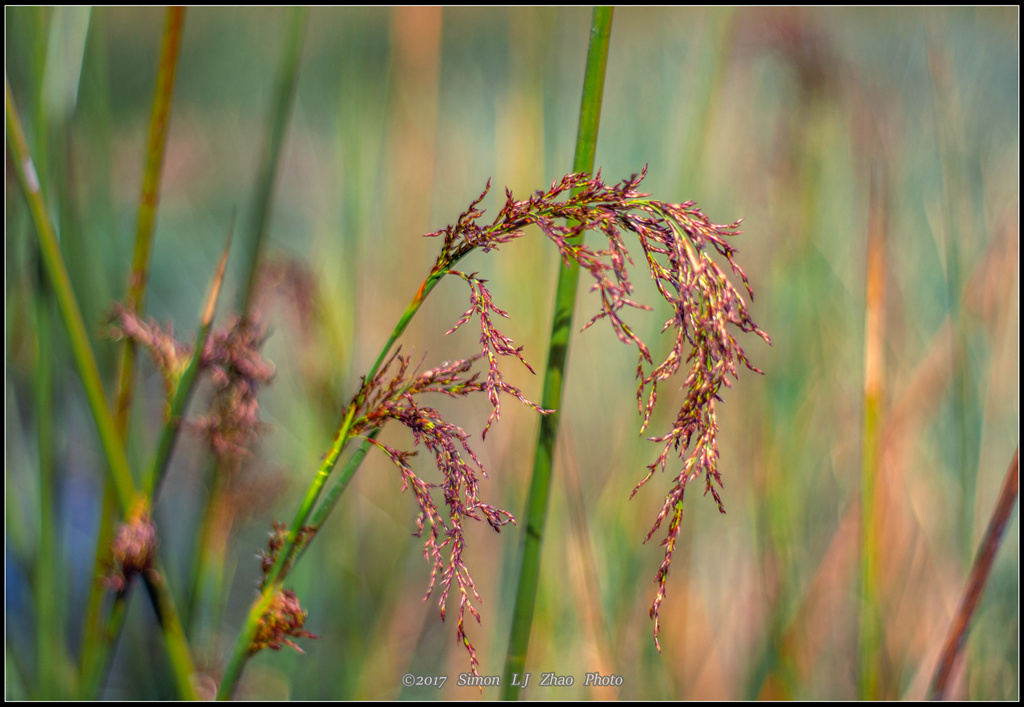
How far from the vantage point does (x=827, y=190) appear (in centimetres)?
112

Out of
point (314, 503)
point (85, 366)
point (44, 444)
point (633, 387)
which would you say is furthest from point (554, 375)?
point (633, 387)

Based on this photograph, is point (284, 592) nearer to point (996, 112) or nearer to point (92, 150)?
point (92, 150)

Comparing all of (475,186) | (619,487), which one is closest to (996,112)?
(475,186)

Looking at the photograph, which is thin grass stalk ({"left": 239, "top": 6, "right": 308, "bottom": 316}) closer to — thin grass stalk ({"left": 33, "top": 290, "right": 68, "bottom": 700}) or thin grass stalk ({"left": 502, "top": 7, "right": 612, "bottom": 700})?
thin grass stalk ({"left": 33, "top": 290, "right": 68, "bottom": 700})

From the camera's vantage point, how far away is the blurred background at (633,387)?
53cm

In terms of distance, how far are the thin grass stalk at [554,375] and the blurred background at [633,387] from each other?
75 mm

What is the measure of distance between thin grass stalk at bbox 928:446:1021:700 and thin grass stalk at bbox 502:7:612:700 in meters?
0.24

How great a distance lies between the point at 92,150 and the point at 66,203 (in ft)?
0.44

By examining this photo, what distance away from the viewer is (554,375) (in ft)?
0.80

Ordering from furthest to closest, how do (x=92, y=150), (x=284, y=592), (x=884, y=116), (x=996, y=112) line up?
(x=996, y=112) < (x=884, y=116) < (x=92, y=150) < (x=284, y=592)

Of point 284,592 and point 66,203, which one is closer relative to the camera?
point 284,592

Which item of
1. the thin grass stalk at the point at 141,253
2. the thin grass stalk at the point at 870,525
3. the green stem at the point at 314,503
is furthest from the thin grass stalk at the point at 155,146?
the thin grass stalk at the point at 870,525

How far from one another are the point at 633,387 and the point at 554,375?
0.77 metres

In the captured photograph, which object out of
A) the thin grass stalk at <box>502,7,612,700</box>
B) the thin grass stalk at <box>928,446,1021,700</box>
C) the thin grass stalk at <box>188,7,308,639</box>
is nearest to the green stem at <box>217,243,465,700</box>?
the thin grass stalk at <box>502,7,612,700</box>
